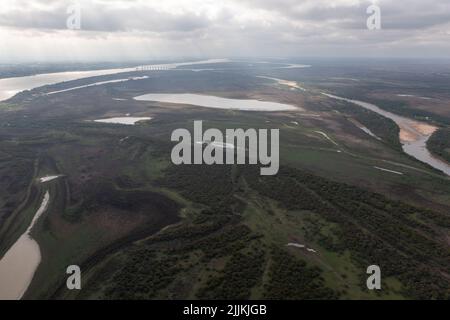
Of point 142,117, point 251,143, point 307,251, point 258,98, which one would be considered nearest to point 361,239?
point 307,251

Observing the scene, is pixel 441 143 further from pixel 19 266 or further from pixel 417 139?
pixel 19 266

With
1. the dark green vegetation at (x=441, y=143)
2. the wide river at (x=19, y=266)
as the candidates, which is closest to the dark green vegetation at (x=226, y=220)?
the wide river at (x=19, y=266)

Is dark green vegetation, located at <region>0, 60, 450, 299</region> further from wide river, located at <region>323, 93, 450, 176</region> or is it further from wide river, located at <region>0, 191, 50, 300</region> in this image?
wide river, located at <region>323, 93, 450, 176</region>

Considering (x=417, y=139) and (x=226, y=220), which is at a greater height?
(x=417, y=139)

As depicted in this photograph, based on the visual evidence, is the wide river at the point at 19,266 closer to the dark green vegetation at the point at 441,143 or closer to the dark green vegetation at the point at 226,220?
the dark green vegetation at the point at 226,220

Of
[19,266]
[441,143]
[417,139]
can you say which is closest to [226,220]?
[19,266]
